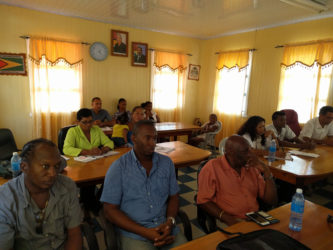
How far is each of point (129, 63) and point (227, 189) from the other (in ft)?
15.6

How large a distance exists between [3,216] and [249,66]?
18.5 ft

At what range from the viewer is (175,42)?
633 centimetres

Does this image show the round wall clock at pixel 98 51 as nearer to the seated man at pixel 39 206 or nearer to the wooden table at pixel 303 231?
the seated man at pixel 39 206

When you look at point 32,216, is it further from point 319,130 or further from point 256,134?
point 319,130

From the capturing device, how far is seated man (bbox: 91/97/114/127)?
4890 millimetres

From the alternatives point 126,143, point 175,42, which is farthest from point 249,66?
point 126,143

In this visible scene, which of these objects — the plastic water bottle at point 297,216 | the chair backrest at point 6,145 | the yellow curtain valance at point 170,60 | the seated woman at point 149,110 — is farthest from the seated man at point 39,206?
the yellow curtain valance at point 170,60

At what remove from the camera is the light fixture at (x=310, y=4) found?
356cm

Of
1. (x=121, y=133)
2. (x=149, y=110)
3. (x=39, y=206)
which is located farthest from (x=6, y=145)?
(x=149, y=110)

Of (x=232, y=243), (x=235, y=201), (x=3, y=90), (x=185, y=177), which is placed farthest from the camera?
(x=3, y=90)

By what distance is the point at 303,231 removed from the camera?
1.31m

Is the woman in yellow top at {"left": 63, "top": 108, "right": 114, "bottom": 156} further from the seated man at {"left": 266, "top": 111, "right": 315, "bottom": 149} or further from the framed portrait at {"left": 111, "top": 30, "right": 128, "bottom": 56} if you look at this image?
the framed portrait at {"left": 111, "top": 30, "right": 128, "bottom": 56}

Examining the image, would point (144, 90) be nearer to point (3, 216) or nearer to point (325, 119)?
point (325, 119)

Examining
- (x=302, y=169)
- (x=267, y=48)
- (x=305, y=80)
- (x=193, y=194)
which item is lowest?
(x=193, y=194)
